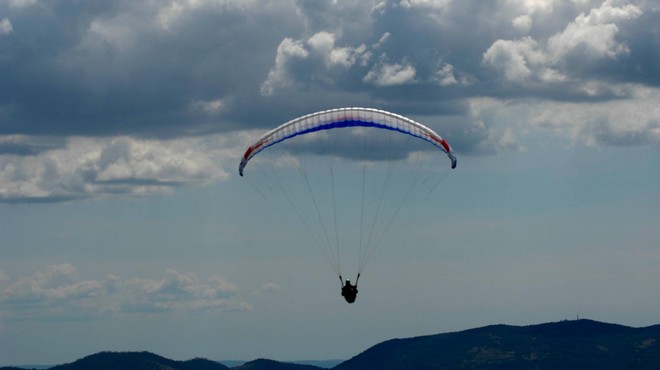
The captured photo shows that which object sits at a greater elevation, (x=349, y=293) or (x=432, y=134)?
(x=432, y=134)

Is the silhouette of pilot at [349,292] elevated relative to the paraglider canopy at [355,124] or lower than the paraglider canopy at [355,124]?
lower

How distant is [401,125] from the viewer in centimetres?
9844

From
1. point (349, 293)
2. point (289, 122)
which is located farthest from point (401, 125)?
point (349, 293)

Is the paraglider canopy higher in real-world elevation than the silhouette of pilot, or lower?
higher

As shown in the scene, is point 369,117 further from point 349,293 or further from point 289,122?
point 349,293

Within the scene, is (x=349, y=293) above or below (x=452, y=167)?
below

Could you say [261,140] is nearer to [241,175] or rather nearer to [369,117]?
[241,175]

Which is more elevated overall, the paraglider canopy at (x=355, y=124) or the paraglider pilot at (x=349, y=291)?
the paraglider canopy at (x=355, y=124)

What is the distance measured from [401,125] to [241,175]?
54.3ft

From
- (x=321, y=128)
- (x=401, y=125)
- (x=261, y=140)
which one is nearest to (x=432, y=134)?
(x=401, y=125)

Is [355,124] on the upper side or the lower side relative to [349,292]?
upper

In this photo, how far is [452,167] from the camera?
9706cm

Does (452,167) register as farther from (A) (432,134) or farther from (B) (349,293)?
(B) (349,293)

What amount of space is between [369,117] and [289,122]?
7.82 meters
